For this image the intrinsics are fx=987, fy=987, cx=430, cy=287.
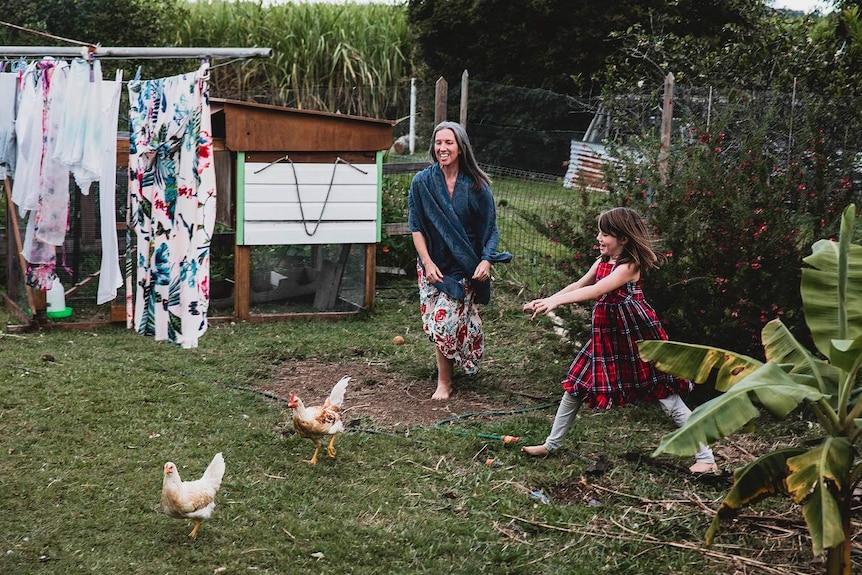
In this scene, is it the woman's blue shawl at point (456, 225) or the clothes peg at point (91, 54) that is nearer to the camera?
the clothes peg at point (91, 54)

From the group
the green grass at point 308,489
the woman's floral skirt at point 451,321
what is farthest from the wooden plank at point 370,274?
the woman's floral skirt at point 451,321

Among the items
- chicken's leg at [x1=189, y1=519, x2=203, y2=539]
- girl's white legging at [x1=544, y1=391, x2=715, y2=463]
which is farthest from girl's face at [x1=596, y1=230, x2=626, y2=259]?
chicken's leg at [x1=189, y1=519, x2=203, y2=539]

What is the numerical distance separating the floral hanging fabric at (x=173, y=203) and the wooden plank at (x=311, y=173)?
2.64m

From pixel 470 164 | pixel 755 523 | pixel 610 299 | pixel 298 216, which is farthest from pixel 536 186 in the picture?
pixel 755 523

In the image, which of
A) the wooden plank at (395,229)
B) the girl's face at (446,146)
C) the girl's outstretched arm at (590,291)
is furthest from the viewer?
the wooden plank at (395,229)

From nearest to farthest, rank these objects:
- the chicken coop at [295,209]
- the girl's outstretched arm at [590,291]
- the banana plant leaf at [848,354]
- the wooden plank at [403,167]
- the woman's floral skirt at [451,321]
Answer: the banana plant leaf at [848,354] < the girl's outstretched arm at [590,291] < the woman's floral skirt at [451,321] < the chicken coop at [295,209] < the wooden plank at [403,167]

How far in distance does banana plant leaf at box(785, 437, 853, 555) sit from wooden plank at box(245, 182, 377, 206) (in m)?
5.87

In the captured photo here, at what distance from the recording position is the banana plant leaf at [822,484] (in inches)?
142

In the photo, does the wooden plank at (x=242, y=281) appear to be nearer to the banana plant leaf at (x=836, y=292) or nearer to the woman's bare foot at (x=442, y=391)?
the woman's bare foot at (x=442, y=391)

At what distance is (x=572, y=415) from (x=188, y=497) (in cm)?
230

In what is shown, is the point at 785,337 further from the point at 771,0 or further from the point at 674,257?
the point at 771,0

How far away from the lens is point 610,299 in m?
5.64

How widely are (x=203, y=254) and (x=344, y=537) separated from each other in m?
1.99

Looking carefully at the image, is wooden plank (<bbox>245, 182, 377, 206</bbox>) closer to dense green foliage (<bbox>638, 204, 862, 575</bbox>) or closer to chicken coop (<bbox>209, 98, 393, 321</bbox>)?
chicken coop (<bbox>209, 98, 393, 321</bbox>)
